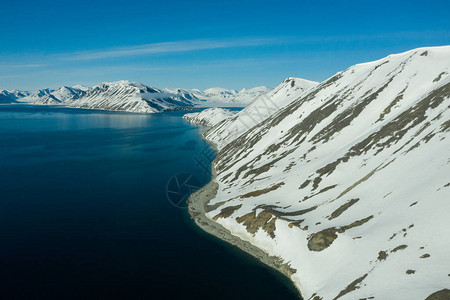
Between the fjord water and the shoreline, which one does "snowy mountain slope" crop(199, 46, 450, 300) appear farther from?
the fjord water

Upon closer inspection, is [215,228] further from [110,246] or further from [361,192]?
[361,192]

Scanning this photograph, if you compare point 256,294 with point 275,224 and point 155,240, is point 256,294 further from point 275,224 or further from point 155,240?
point 155,240

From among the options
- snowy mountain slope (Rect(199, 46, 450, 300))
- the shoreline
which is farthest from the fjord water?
snowy mountain slope (Rect(199, 46, 450, 300))

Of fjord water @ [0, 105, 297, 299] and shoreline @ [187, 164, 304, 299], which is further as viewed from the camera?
shoreline @ [187, 164, 304, 299]

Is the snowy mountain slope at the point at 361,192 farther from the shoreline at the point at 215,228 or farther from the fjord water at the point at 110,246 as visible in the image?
the fjord water at the point at 110,246

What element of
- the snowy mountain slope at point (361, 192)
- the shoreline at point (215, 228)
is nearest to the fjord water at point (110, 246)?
the shoreline at point (215, 228)

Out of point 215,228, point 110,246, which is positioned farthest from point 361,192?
point 110,246
